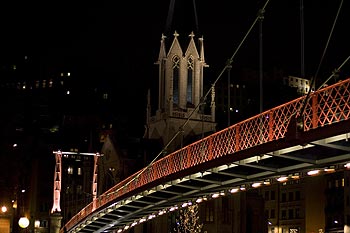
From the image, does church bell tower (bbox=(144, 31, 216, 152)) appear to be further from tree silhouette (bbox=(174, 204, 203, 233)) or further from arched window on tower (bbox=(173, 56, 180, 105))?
tree silhouette (bbox=(174, 204, 203, 233))

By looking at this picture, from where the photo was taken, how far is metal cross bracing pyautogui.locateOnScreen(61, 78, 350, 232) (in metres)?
28.2

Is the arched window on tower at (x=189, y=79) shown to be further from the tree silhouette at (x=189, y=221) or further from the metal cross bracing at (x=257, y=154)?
the metal cross bracing at (x=257, y=154)

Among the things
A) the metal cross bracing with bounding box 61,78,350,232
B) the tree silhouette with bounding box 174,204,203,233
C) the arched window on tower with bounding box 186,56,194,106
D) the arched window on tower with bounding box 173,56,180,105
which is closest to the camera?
the metal cross bracing with bounding box 61,78,350,232

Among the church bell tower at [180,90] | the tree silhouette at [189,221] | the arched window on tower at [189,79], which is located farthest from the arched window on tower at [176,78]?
the tree silhouette at [189,221]

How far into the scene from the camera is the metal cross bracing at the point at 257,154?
2825 centimetres

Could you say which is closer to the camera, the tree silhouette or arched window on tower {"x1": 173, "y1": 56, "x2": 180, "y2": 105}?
the tree silhouette

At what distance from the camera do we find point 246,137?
34250 millimetres

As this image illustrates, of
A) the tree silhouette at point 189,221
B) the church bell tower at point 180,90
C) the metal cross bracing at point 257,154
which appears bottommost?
the metal cross bracing at point 257,154

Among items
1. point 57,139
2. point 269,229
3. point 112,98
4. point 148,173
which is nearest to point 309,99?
point 148,173

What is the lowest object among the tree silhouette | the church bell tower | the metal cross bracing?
the metal cross bracing

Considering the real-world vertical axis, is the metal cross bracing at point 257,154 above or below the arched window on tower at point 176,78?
below

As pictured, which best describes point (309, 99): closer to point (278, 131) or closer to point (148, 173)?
point (278, 131)

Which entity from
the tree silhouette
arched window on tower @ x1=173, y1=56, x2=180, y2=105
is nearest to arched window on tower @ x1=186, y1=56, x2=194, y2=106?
arched window on tower @ x1=173, y1=56, x2=180, y2=105

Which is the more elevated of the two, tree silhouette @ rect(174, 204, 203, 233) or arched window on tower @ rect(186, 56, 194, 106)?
arched window on tower @ rect(186, 56, 194, 106)
